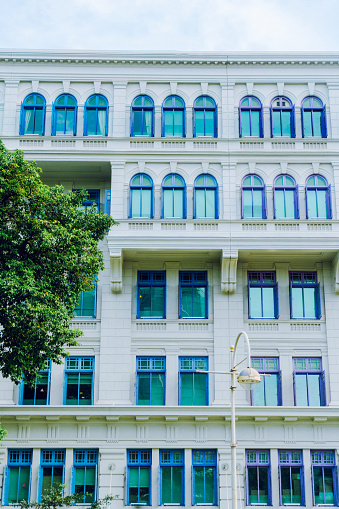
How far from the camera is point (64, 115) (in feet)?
108

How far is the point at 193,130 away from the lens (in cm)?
3272

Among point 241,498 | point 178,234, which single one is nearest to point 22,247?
point 178,234

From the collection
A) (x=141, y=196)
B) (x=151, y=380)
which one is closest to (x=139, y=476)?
(x=151, y=380)

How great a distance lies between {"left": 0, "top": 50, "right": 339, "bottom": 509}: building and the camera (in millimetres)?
29109

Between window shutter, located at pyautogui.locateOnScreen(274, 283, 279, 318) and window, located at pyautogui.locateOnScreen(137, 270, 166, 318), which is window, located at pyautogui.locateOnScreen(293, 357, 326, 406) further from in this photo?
window, located at pyautogui.locateOnScreen(137, 270, 166, 318)

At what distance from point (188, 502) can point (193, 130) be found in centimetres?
1603

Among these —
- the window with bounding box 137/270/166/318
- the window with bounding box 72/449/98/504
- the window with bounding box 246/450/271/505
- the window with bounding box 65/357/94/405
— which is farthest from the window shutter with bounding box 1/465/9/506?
the window with bounding box 246/450/271/505

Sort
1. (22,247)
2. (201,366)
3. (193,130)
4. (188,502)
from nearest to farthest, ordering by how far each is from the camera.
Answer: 1. (22,247)
2. (188,502)
3. (201,366)
4. (193,130)

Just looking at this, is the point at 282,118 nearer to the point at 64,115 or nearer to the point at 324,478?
the point at 64,115

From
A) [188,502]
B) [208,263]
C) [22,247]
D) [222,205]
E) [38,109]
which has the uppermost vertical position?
[38,109]

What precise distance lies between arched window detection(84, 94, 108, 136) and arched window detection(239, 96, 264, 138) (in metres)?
6.22

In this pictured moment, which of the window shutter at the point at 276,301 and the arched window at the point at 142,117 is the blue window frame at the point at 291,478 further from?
the arched window at the point at 142,117

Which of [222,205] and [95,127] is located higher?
[95,127]

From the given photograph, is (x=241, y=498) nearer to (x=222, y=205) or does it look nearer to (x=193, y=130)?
(x=222, y=205)
